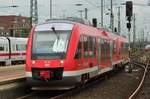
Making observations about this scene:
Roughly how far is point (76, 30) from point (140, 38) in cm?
13799

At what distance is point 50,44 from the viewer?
1725 centimetres

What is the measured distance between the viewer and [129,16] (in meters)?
30.8

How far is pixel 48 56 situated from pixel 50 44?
55 centimetres

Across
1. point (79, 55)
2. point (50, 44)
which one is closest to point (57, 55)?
point (50, 44)

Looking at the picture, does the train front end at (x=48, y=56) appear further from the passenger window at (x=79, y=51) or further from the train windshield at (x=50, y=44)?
the passenger window at (x=79, y=51)

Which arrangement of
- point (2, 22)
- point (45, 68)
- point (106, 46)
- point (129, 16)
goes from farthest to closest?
point (2, 22), point (129, 16), point (106, 46), point (45, 68)

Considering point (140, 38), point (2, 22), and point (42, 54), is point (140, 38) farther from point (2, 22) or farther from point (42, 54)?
point (42, 54)

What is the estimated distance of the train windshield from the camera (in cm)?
1698

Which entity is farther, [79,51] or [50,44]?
[79,51]

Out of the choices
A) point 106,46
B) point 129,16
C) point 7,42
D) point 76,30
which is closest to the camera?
point 76,30

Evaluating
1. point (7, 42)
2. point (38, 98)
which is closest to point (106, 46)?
point (38, 98)

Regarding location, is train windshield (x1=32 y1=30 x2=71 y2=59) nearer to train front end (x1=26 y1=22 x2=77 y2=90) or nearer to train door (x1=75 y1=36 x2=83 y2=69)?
train front end (x1=26 y1=22 x2=77 y2=90)

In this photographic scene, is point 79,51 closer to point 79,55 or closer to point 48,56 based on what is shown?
point 79,55

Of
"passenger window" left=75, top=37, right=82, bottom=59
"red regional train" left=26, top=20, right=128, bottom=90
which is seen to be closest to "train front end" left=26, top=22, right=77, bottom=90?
"red regional train" left=26, top=20, right=128, bottom=90
